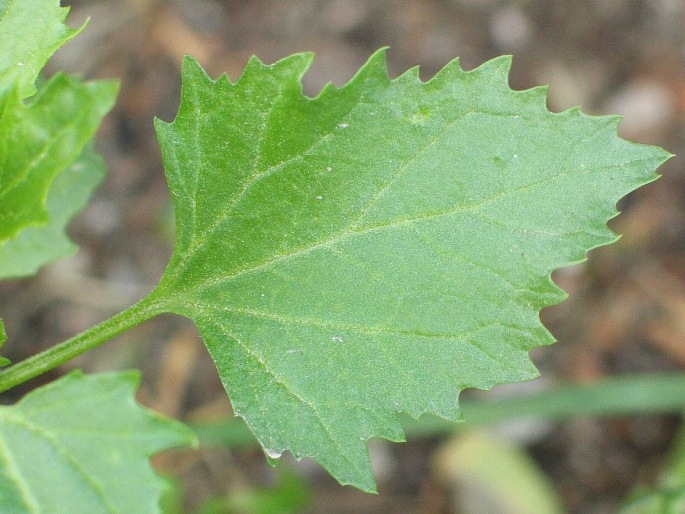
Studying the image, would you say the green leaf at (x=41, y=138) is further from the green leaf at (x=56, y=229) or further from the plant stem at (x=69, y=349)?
the green leaf at (x=56, y=229)

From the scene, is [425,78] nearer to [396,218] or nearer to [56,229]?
[56,229]

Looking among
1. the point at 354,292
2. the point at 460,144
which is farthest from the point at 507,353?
the point at 460,144

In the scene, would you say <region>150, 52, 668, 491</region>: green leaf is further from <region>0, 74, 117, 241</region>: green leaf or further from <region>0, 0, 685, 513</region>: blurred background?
<region>0, 0, 685, 513</region>: blurred background

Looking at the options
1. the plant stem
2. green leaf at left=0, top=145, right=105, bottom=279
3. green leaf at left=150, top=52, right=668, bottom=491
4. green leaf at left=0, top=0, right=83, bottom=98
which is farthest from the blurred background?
green leaf at left=0, top=0, right=83, bottom=98

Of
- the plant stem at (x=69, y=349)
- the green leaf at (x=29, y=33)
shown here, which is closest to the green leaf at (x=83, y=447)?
the plant stem at (x=69, y=349)

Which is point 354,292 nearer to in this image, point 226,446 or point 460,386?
point 460,386

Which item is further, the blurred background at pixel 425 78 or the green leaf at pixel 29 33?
the blurred background at pixel 425 78
